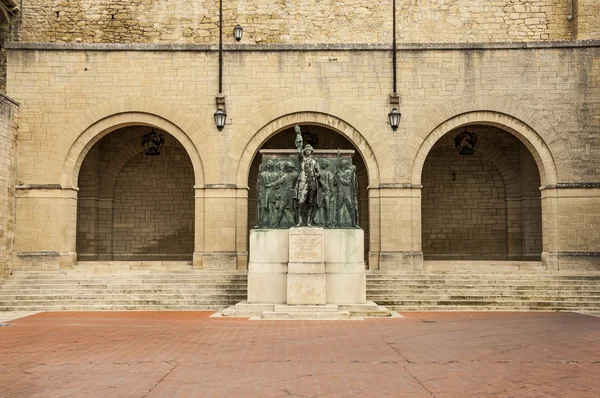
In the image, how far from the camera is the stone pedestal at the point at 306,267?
11.9 m

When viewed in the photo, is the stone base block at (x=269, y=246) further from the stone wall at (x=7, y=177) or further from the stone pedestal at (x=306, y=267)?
the stone wall at (x=7, y=177)

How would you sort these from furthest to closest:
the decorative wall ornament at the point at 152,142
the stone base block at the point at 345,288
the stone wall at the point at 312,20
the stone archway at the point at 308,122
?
the stone wall at the point at 312,20
the decorative wall ornament at the point at 152,142
the stone archway at the point at 308,122
the stone base block at the point at 345,288

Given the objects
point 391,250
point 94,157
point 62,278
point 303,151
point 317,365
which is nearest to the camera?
point 317,365

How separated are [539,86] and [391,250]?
584 cm

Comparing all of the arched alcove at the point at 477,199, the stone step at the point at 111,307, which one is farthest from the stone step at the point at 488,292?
the arched alcove at the point at 477,199

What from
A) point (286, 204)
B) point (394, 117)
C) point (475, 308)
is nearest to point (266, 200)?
point (286, 204)

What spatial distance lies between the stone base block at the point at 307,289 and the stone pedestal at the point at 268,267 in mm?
438

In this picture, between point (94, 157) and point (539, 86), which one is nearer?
point (539, 86)

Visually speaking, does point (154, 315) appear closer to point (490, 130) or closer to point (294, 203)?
point (294, 203)

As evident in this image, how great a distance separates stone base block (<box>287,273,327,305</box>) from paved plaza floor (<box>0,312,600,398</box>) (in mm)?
851

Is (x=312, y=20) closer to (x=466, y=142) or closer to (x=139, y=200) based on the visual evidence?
(x=466, y=142)

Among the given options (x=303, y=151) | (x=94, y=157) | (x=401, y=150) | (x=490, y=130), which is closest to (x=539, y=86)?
(x=490, y=130)

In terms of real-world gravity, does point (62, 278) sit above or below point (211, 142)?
below

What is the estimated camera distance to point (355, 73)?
54.2 feet
